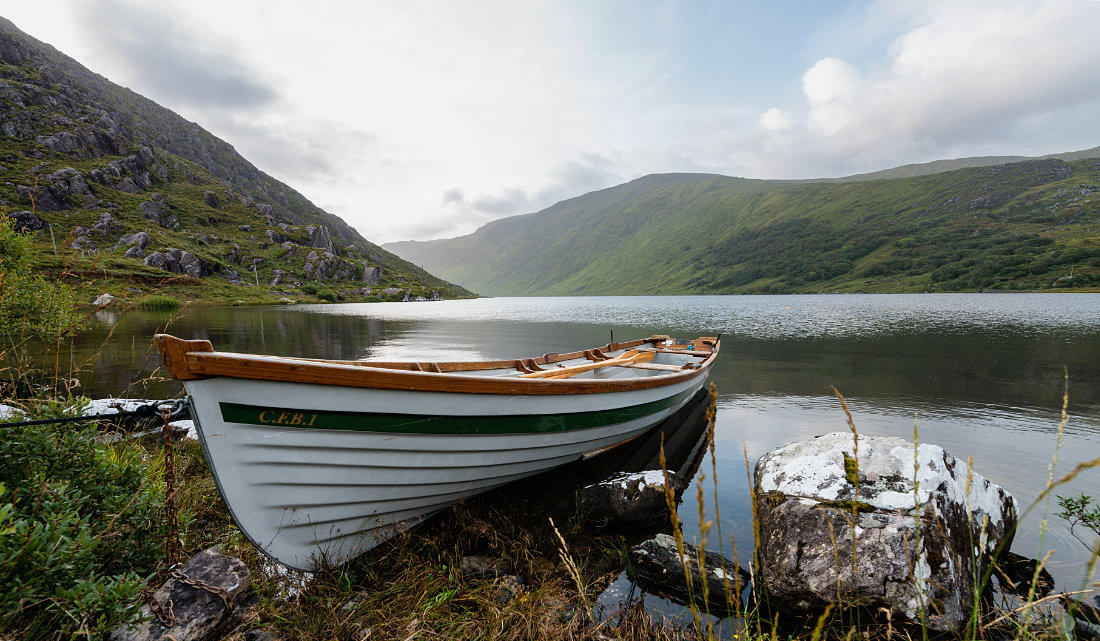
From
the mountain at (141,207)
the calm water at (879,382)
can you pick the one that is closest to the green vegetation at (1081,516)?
the calm water at (879,382)

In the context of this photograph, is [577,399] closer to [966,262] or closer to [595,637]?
[595,637]

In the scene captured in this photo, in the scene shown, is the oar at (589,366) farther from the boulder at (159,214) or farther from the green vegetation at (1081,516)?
the boulder at (159,214)

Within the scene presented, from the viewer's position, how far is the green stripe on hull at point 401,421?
3.70 meters

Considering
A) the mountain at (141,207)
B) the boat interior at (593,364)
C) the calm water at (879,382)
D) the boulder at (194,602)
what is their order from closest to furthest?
the boulder at (194,602) → the boat interior at (593,364) → the calm water at (879,382) → the mountain at (141,207)

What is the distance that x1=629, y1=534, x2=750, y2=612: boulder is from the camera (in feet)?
15.2

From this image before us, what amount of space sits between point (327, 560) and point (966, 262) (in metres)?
171

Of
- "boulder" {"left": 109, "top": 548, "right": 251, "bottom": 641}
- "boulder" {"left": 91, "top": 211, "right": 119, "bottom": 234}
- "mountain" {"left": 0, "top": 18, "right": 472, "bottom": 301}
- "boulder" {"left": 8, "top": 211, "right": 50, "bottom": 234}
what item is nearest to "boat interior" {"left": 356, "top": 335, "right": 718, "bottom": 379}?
"boulder" {"left": 109, "top": 548, "right": 251, "bottom": 641}

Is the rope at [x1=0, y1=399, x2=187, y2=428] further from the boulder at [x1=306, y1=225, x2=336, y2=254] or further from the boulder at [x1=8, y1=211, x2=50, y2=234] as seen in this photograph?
the boulder at [x1=306, y1=225, x2=336, y2=254]

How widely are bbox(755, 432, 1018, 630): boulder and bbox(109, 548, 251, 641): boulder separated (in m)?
4.42

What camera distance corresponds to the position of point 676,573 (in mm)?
4848

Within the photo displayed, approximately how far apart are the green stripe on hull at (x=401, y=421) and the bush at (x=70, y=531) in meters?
0.99

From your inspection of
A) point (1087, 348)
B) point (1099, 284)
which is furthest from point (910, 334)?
point (1099, 284)

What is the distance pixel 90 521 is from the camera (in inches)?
127

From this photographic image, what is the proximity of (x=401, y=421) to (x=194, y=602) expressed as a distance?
1.99m
